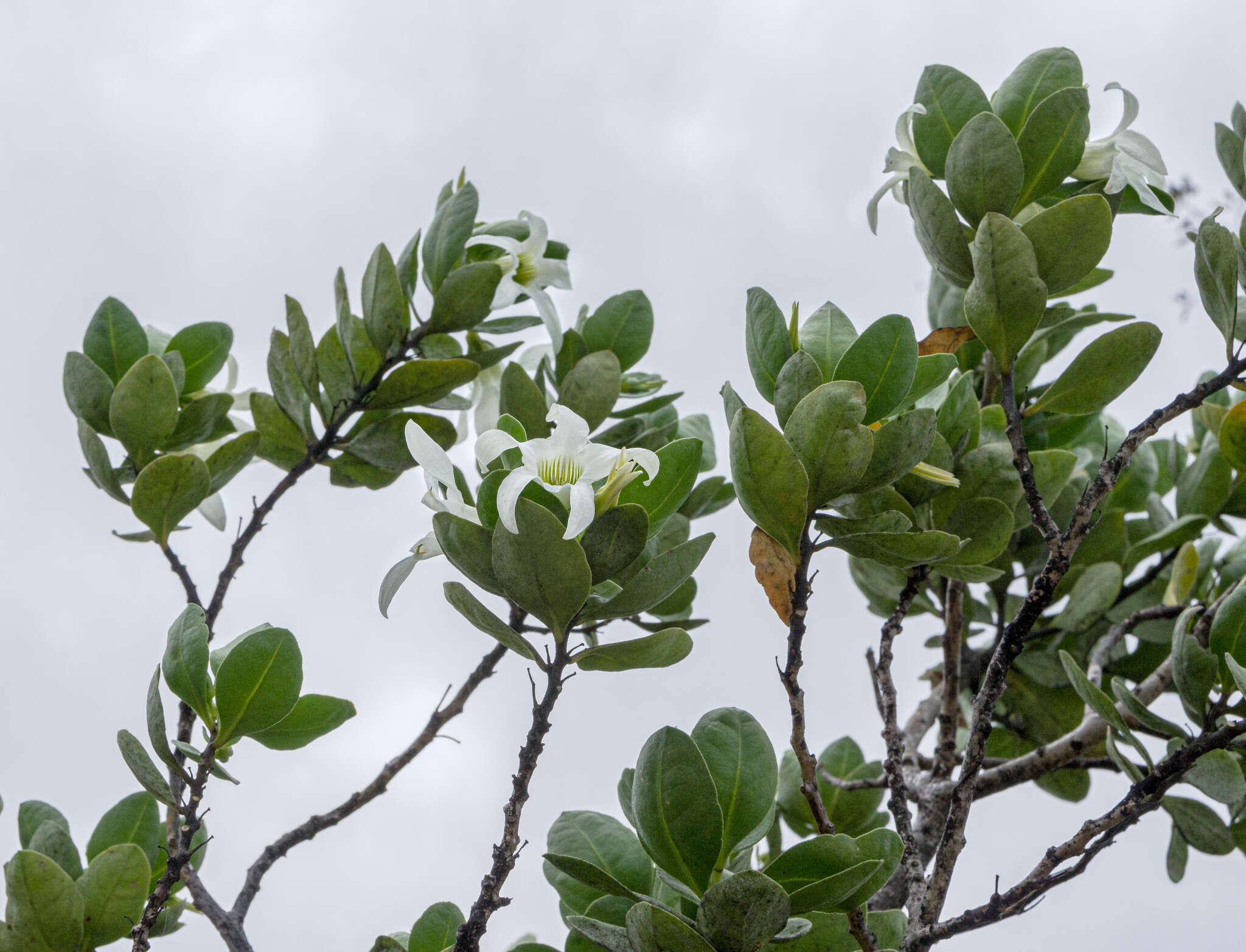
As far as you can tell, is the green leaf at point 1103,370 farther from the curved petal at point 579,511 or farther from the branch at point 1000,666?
the curved petal at point 579,511

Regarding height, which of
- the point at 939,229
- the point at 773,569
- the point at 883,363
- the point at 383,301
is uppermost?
the point at 383,301

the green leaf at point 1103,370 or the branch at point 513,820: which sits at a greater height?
the green leaf at point 1103,370

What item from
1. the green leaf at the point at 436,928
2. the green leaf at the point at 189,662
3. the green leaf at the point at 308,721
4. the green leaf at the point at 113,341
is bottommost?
the green leaf at the point at 436,928

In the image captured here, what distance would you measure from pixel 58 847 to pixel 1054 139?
1348 millimetres

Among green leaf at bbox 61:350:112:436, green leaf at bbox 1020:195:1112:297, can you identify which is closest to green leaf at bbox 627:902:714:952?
green leaf at bbox 1020:195:1112:297

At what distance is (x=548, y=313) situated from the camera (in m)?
1.43

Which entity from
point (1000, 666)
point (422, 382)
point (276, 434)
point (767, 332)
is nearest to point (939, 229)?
point (767, 332)

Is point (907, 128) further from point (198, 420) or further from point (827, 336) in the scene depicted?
point (198, 420)

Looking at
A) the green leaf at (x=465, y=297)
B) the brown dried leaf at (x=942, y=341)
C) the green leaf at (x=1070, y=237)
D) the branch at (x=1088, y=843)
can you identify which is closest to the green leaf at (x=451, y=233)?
the green leaf at (x=465, y=297)

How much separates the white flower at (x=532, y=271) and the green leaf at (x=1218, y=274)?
773 mm

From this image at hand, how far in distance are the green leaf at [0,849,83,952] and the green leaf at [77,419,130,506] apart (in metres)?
0.43

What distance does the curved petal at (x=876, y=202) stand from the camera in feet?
3.89

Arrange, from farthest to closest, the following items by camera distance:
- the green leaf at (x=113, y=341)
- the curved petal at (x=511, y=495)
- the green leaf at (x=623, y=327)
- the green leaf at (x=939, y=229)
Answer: the green leaf at (x=623, y=327) < the green leaf at (x=113, y=341) < the green leaf at (x=939, y=229) < the curved petal at (x=511, y=495)

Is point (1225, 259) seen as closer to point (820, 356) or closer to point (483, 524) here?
point (820, 356)
